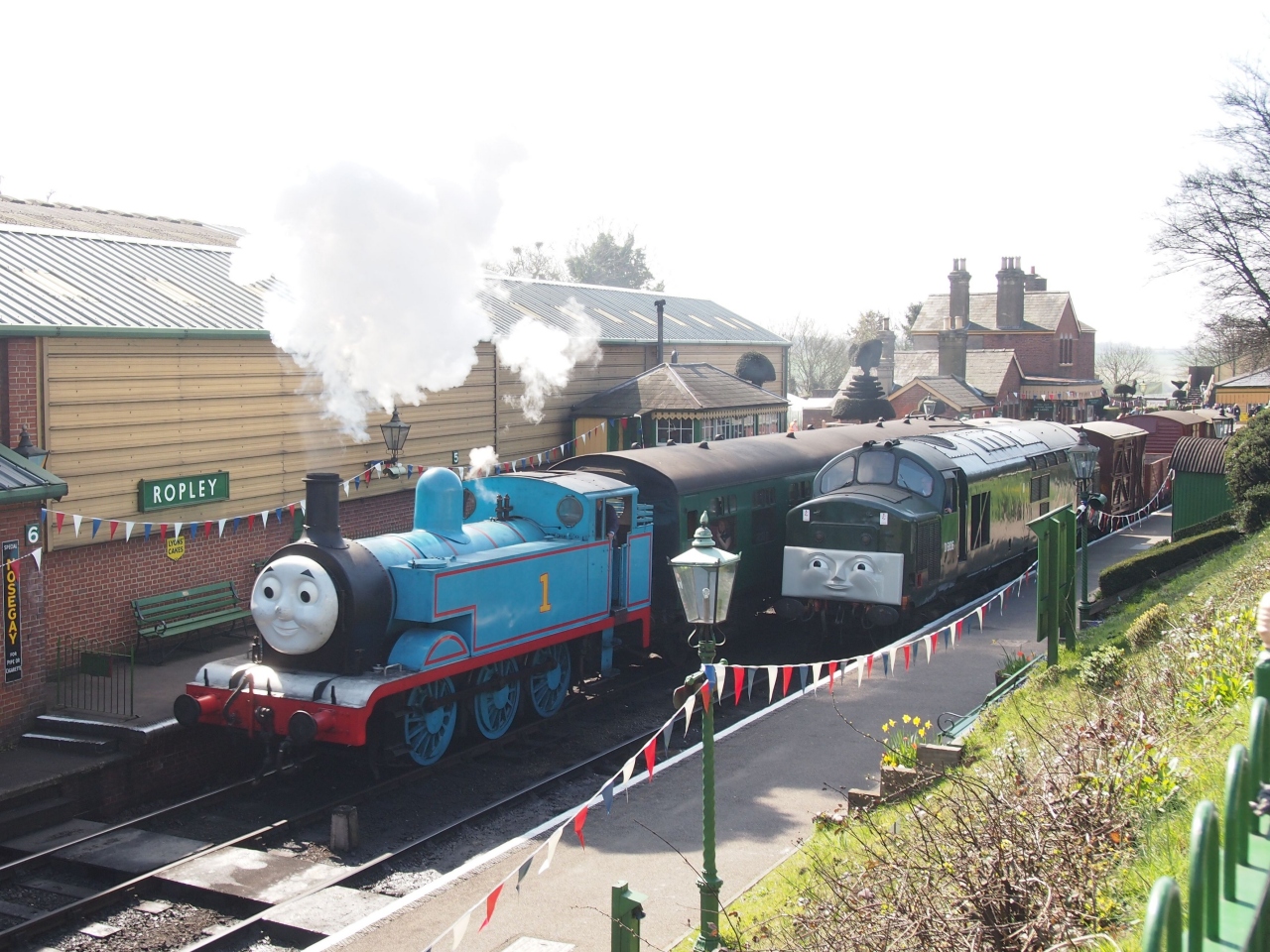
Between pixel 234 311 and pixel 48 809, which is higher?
pixel 234 311

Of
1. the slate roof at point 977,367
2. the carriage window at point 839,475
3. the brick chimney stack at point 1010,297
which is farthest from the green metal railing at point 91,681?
the brick chimney stack at point 1010,297

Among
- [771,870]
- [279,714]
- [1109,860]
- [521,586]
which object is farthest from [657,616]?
[1109,860]

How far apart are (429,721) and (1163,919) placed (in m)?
9.63

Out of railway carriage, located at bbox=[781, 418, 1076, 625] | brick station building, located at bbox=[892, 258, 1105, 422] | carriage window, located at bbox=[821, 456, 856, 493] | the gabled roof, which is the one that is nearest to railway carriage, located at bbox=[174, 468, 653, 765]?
railway carriage, located at bbox=[781, 418, 1076, 625]

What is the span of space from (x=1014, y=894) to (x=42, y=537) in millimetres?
11835

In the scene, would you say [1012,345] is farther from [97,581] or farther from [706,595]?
[706,595]

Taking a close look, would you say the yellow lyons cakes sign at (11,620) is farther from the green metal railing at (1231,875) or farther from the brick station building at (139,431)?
the green metal railing at (1231,875)

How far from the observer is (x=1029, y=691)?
1120 cm

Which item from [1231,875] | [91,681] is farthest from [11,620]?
[1231,875]

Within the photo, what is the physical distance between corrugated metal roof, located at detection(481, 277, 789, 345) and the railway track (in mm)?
12727

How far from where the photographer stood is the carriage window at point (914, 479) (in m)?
15.7

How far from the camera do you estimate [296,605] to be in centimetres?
1116

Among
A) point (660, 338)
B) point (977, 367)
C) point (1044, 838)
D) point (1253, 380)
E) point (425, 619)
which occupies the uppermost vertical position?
point (977, 367)

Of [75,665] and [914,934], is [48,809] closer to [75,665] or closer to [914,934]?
[75,665]
